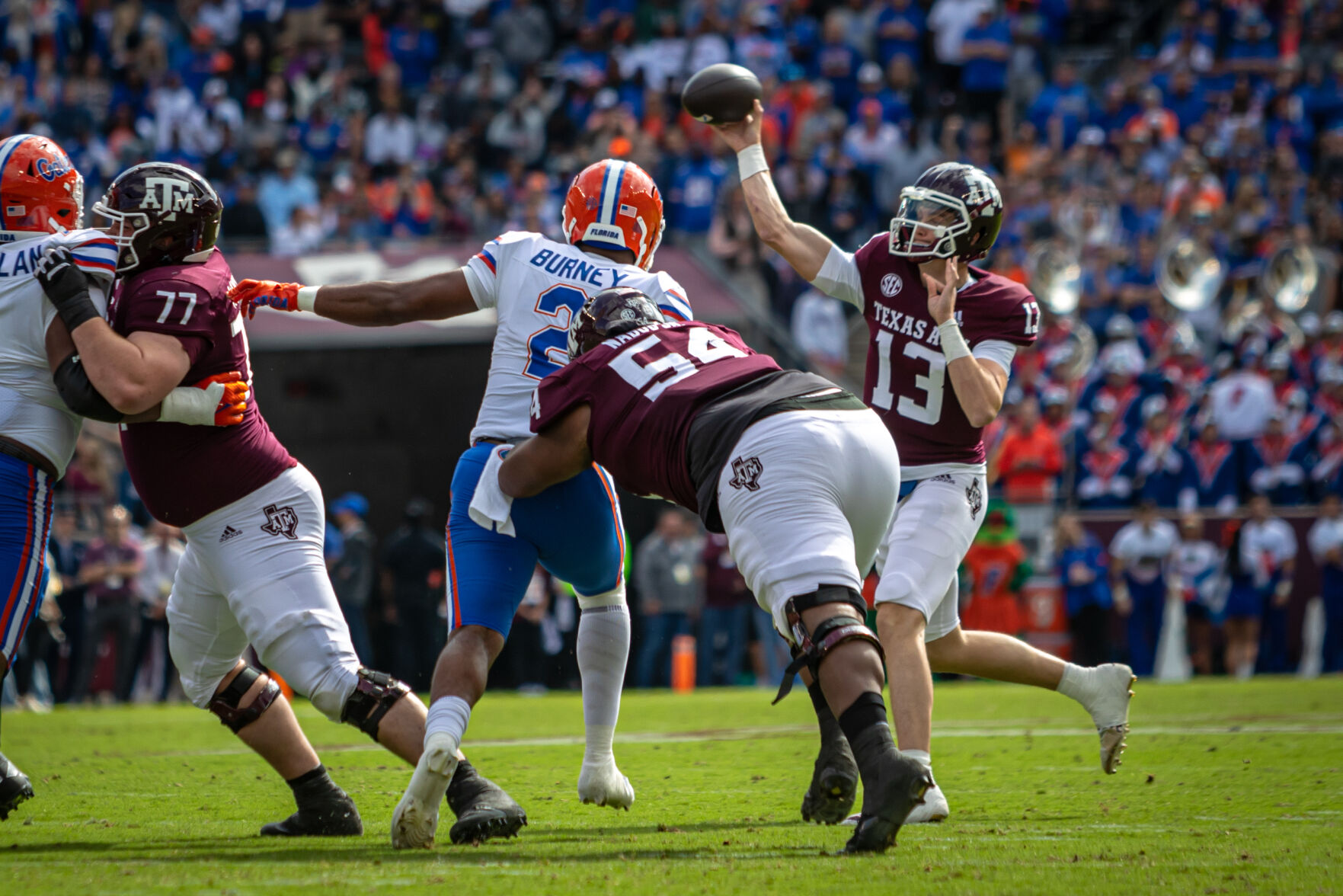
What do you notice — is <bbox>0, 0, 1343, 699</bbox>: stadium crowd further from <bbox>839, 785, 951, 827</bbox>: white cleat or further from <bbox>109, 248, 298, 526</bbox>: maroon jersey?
<bbox>839, 785, 951, 827</bbox>: white cleat

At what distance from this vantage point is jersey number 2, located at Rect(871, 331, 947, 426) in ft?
18.0

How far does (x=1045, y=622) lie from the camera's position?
1489cm

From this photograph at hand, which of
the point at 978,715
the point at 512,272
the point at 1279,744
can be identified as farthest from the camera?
the point at 978,715

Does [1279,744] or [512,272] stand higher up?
[512,272]

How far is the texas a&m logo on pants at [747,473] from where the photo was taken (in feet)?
13.9

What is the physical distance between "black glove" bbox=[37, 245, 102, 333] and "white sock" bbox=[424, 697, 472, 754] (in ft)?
4.90

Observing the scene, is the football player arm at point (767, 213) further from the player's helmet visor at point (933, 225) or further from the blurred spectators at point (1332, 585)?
the blurred spectators at point (1332, 585)

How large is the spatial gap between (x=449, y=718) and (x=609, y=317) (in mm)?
1216

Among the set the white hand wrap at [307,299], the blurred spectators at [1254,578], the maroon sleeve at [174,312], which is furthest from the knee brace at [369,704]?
the blurred spectators at [1254,578]

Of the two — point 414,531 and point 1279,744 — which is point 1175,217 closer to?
point 414,531

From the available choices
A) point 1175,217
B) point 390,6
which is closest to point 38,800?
point 1175,217

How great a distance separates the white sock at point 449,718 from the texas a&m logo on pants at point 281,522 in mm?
711

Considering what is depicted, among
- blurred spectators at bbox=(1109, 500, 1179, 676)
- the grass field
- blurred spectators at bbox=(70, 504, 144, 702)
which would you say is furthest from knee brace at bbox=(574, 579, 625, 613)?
blurred spectators at bbox=(1109, 500, 1179, 676)

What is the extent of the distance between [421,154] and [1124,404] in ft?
31.1
